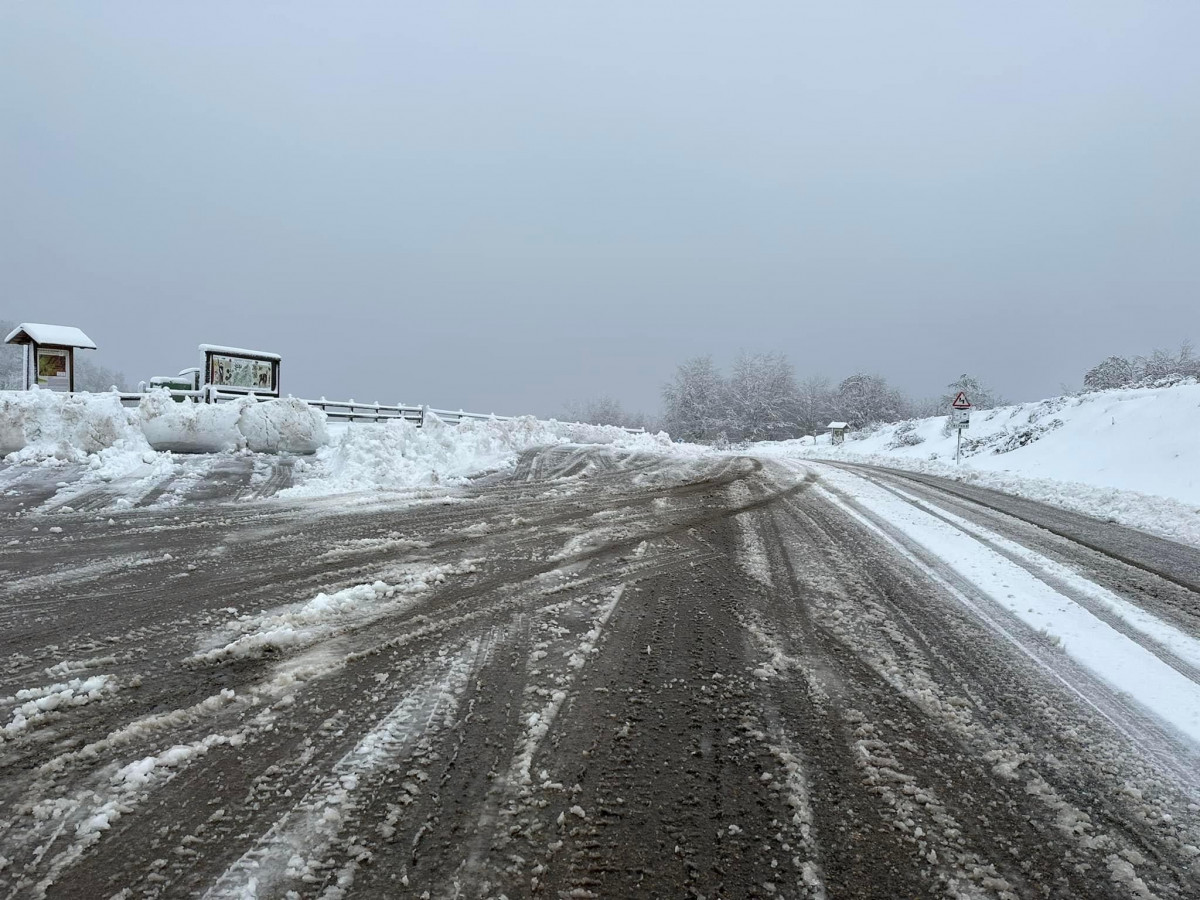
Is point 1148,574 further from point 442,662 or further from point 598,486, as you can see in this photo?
point 598,486

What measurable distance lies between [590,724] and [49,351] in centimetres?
2158

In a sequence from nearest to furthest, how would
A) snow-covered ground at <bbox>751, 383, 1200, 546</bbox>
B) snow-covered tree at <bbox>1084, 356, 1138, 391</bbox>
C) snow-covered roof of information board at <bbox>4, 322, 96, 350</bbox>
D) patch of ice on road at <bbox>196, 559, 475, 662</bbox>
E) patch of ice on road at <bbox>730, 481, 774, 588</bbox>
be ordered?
patch of ice on road at <bbox>196, 559, 475, 662</bbox> < patch of ice on road at <bbox>730, 481, 774, 588</bbox> < snow-covered ground at <bbox>751, 383, 1200, 546</bbox> < snow-covered roof of information board at <bbox>4, 322, 96, 350</bbox> < snow-covered tree at <bbox>1084, 356, 1138, 391</bbox>

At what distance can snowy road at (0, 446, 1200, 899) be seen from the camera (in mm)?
1851

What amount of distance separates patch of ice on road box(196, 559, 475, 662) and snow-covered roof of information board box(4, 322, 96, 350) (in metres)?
18.6

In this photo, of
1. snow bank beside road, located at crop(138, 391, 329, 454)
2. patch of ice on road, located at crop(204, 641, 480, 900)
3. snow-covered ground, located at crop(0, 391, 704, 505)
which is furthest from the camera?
snow bank beside road, located at crop(138, 391, 329, 454)

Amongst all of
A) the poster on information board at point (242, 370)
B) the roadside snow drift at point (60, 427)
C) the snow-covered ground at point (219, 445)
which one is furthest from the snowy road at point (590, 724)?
the poster on information board at point (242, 370)

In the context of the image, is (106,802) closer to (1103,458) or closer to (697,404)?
(1103,458)

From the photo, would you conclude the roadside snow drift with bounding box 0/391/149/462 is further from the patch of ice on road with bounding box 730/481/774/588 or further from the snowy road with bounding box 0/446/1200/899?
the patch of ice on road with bounding box 730/481/774/588

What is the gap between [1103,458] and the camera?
16422mm

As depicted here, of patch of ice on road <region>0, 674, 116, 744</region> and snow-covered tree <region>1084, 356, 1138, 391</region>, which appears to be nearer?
patch of ice on road <region>0, 674, 116, 744</region>

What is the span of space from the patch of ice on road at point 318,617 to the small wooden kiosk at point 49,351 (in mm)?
18273

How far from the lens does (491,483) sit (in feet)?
38.6

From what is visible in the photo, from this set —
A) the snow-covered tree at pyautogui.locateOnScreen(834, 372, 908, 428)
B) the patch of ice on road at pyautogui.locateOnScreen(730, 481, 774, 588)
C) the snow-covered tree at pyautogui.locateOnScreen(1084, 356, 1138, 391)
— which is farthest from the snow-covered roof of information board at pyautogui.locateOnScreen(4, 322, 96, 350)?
the snow-covered tree at pyautogui.locateOnScreen(834, 372, 908, 428)

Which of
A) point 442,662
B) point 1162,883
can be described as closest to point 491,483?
point 442,662
